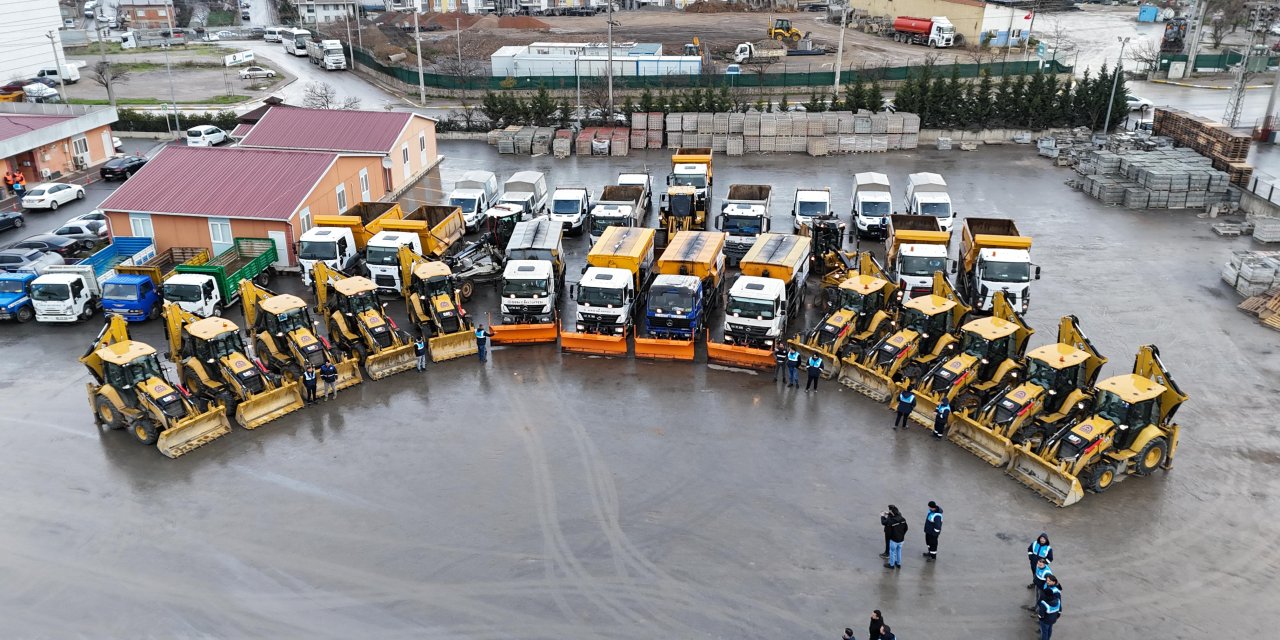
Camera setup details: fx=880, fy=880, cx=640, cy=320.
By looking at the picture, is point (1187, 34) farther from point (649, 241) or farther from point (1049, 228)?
point (649, 241)

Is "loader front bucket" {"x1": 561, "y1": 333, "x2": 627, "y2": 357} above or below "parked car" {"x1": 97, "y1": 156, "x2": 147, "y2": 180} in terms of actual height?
below

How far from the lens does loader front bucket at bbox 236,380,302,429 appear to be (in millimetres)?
20406

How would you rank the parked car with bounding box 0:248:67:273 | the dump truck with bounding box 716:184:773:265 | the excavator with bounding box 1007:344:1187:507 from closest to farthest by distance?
the excavator with bounding box 1007:344:1187:507 < the parked car with bounding box 0:248:67:273 < the dump truck with bounding box 716:184:773:265

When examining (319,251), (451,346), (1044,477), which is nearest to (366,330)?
(451,346)

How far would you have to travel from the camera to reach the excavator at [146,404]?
63.7 ft

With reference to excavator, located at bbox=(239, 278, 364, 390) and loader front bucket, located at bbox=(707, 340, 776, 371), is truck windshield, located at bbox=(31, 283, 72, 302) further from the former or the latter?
loader front bucket, located at bbox=(707, 340, 776, 371)

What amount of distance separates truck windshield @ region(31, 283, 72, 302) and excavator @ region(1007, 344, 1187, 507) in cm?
2604

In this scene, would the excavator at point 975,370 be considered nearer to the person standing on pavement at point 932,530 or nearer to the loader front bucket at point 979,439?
the loader front bucket at point 979,439

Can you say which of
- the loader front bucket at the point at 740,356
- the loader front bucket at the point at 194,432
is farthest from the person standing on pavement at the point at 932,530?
the loader front bucket at the point at 194,432

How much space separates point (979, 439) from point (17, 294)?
2723cm

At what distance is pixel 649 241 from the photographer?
89.2 feet

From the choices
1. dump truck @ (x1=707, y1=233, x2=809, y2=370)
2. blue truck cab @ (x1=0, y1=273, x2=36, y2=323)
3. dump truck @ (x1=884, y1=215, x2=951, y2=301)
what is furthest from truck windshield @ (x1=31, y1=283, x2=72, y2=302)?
dump truck @ (x1=884, y1=215, x2=951, y2=301)

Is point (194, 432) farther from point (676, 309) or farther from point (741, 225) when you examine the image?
point (741, 225)

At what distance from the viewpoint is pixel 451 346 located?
78.5 ft
